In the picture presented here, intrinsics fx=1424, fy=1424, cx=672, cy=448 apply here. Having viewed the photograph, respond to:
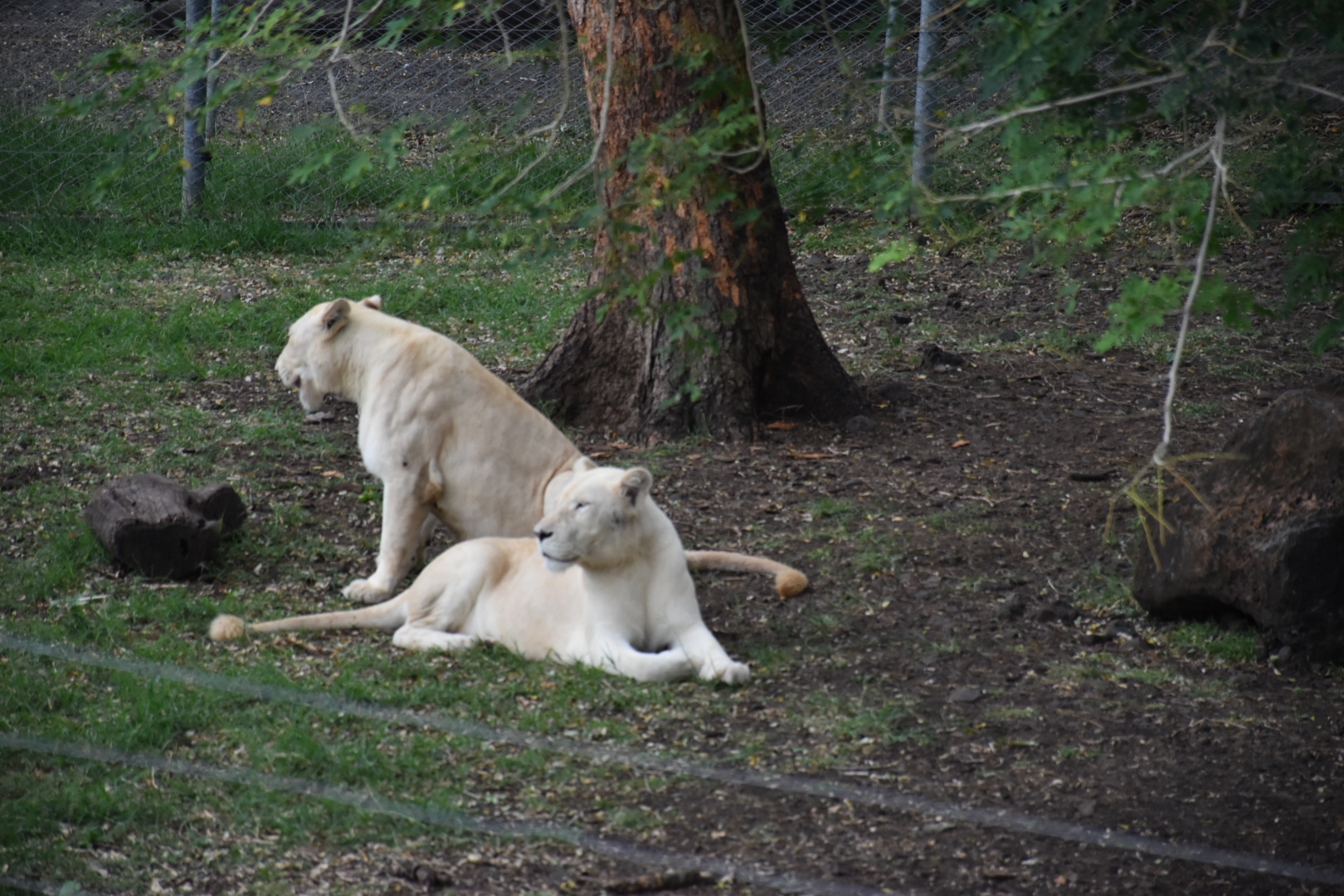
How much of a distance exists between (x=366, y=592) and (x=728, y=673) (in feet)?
5.31

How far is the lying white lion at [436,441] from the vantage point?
5770mm

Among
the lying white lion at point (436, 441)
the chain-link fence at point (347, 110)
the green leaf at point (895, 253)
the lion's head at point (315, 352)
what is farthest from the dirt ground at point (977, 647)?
the chain-link fence at point (347, 110)

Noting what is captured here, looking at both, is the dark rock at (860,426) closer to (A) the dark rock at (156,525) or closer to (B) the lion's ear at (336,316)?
(B) the lion's ear at (336,316)

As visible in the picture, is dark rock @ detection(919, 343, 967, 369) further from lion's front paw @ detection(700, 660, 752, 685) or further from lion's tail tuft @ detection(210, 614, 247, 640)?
lion's tail tuft @ detection(210, 614, 247, 640)

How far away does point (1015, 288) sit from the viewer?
1040 centimetres

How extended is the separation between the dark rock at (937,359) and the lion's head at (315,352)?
12.7 ft

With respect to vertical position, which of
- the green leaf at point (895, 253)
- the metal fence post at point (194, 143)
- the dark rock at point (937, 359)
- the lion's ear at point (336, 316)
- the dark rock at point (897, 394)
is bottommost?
the dark rock at point (897, 394)

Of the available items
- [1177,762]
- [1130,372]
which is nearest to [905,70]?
[1130,372]

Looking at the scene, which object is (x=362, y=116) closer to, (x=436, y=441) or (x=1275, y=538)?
(x=436, y=441)

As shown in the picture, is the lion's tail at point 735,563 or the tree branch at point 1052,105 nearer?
the tree branch at point 1052,105

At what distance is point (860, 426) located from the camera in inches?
297

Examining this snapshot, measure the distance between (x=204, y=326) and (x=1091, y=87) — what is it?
23.6 feet

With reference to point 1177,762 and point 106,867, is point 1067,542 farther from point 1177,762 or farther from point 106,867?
point 106,867

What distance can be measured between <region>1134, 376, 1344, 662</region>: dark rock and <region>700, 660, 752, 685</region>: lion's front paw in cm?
162
